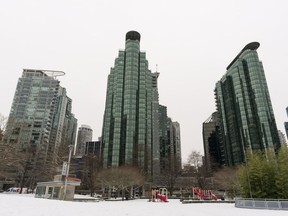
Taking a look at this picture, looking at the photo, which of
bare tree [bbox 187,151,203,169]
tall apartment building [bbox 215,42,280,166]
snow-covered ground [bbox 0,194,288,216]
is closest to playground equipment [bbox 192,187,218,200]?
bare tree [bbox 187,151,203,169]

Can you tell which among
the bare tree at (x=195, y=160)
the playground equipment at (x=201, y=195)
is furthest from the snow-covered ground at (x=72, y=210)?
the bare tree at (x=195, y=160)

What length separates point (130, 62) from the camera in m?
105

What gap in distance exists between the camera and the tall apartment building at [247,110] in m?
97.9

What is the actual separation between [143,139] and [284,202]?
73318 millimetres

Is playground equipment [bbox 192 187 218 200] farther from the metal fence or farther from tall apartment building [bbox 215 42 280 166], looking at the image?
tall apartment building [bbox 215 42 280 166]

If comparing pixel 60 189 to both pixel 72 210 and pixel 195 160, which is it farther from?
pixel 195 160

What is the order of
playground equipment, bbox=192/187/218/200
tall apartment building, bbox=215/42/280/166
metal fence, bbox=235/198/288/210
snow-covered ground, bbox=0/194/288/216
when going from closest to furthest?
snow-covered ground, bbox=0/194/288/216
metal fence, bbox=235/198/288/210
playground equipment, bbox=192/187/218/200
tall apartment building, bbox=215/42/280/166

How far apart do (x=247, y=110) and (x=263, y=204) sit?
90184mm

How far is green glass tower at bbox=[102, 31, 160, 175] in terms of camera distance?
9119 centimetres

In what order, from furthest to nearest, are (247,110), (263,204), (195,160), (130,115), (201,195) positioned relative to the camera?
(247,110) → (130,115) → (195,160) → (201,195) → (263,204)

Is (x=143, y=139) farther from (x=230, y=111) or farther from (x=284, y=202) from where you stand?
(x=284, y=202)

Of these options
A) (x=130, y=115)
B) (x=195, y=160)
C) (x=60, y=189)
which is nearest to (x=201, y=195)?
(x=195, y=160)

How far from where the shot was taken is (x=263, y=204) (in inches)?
928

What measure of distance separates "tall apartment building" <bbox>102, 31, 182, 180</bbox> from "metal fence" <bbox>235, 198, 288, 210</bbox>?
60.4m
